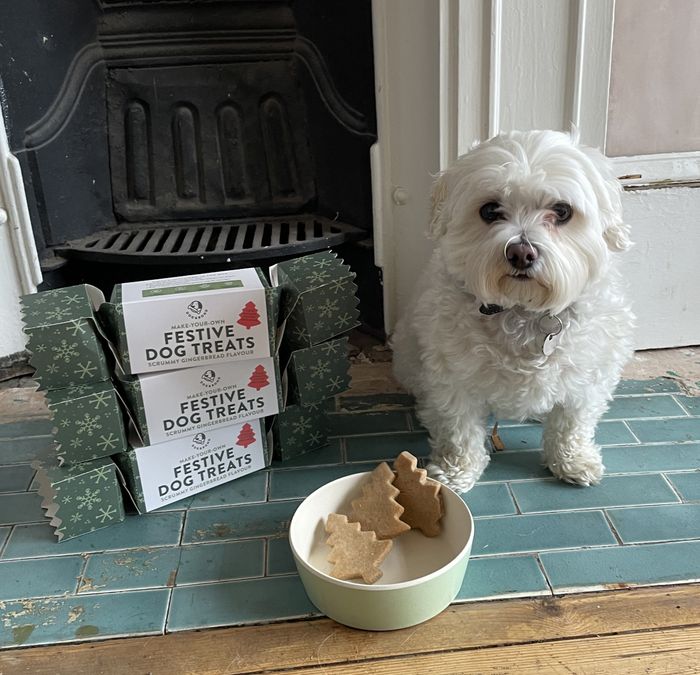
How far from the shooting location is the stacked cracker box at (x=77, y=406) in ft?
4.30

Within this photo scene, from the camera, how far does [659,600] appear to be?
1228mm

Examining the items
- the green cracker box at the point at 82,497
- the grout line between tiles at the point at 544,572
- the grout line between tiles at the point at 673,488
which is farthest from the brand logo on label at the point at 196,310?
the grout line between tiles at the point at 673,488

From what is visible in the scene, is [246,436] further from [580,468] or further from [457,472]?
[580,468]

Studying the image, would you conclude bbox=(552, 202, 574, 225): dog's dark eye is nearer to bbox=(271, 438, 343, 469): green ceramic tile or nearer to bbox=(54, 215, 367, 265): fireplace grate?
bbox=(271, 438, 343, 469): green ceramic tile

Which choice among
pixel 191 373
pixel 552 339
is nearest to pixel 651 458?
pixel 552 339

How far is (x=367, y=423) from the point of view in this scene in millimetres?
1794

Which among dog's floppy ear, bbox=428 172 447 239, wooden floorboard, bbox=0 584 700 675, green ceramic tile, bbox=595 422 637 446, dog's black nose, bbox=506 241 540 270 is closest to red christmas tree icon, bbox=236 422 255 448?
wooden floorboard, bbox=0 584 700 675

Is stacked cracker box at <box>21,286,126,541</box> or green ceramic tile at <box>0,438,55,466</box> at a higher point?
stacked cracker box at <box>21,286,126,541</box>

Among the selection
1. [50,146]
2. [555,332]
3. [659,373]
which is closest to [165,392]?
[555,332]

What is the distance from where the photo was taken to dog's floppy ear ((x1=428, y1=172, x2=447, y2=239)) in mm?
1381

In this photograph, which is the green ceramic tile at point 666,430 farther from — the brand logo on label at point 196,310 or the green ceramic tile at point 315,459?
the brand logo on label at point 196,310

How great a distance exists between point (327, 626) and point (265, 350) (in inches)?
20.8

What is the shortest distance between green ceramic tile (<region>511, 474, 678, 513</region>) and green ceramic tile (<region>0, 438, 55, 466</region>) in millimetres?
1035

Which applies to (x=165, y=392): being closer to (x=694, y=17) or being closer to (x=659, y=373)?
(x=659, y=373)
